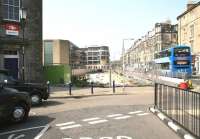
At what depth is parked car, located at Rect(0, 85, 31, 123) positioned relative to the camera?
1163 centimetres

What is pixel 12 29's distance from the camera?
26.8 m

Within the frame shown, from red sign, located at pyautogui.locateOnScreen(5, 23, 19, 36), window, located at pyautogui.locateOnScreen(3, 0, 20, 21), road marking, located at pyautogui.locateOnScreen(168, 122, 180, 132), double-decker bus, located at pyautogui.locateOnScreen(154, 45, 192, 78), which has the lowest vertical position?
road marking, located at pyautogui.locateOnScreen(168, 122, 180, 132)

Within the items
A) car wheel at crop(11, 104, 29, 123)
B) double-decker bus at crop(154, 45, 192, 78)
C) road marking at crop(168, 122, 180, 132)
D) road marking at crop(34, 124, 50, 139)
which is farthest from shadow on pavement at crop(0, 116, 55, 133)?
double-decker bus at crop(154, 45, 192, 78)

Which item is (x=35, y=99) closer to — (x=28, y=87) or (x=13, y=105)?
(x=28, y=87)

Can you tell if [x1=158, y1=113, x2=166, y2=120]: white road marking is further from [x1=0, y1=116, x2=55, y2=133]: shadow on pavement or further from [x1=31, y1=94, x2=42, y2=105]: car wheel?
[x1=31, y1=94, x2=42, y2=105]: car wheel

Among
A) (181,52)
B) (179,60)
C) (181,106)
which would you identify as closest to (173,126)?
(181,106)

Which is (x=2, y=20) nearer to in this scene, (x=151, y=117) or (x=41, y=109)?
(x=41, y=109)

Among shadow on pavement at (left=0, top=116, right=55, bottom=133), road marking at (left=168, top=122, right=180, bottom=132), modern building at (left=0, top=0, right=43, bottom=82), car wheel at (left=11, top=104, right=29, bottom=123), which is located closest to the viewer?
road marking at (left=168, top=122, right=180, bottom=132)

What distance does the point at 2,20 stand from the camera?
26.4 meters

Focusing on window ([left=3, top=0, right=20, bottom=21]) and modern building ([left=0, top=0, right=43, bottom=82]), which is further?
window ([left=3, top=0, right=20, bottom=21])

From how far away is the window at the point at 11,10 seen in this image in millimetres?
27141

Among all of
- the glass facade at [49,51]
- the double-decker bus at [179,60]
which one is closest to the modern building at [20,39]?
the double-decker bus at [179,60]

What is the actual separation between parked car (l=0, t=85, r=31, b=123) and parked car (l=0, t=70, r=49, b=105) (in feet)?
12.5

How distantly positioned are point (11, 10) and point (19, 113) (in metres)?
16.9
